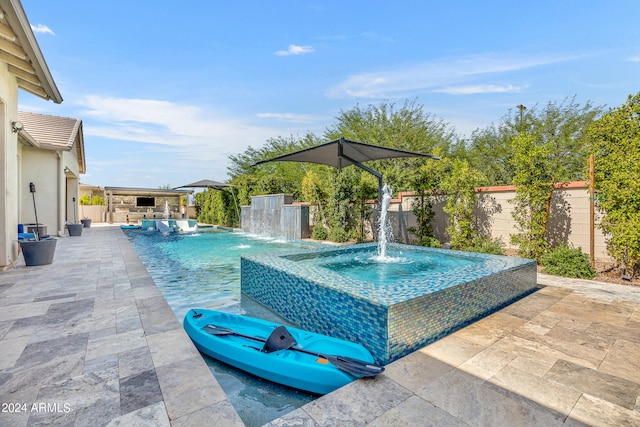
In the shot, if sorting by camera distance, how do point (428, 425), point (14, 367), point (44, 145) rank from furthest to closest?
point (44, 145) < point (14, 367) < point (428, 425)

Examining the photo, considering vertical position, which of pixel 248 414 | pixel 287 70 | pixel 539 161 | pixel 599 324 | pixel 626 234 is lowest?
pixel 248 414

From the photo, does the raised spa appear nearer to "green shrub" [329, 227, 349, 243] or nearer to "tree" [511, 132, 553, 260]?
"tree" [511, 132, 553, 260]

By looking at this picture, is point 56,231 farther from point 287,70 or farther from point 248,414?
point 248,414

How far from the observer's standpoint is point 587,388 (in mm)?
2158

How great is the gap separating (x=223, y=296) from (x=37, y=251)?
4502 millimetres

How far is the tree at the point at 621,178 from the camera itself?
520 cm

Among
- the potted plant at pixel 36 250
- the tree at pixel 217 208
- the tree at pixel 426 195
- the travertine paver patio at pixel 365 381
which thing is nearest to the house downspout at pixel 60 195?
the potted plant at pixel 36 250

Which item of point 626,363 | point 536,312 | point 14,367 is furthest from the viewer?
point 536,312

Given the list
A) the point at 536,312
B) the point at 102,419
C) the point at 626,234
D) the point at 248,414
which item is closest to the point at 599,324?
the point at 536,312

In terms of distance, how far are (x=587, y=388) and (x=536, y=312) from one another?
1841 millimetres

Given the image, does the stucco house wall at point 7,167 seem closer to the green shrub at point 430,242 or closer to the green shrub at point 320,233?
the green shrub at point 320,233

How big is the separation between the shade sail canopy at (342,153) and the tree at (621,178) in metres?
3.15

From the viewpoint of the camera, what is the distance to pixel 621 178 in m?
5.33

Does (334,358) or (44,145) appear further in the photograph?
(44,145)
